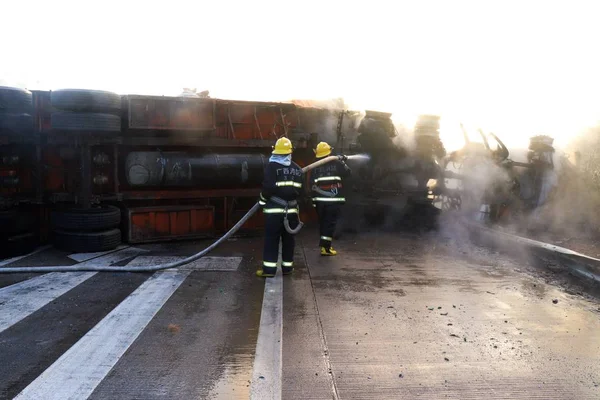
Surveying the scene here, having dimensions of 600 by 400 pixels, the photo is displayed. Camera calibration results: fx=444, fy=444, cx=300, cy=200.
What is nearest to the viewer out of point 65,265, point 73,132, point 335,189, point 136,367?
point 136,367

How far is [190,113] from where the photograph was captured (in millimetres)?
7859

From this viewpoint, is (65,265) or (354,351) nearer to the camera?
(354,351)

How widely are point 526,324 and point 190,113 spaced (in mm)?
6086

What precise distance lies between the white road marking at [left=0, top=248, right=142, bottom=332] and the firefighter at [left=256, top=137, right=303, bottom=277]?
2331mm

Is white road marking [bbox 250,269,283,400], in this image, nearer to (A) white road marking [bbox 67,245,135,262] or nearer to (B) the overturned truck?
(A) white road marking [bbox 67,245,135,262]

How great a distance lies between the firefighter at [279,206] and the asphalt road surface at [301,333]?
31 centimetres

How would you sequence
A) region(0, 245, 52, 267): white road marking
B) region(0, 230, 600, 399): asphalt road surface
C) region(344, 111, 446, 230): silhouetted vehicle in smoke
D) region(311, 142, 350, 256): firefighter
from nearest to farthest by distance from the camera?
region(0, 230, 600, 399): asphalt road surface < region(0, 245, 52, 267): white road marking < region(311, 142, 350, 256): firefighter < region(344, 111, 446, 230): silhouetted vehicle in smoke

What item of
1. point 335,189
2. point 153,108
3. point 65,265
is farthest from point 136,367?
point 153,108

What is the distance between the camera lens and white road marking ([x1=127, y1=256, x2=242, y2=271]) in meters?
6.28

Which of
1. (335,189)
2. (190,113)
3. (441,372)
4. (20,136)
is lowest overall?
(441,372)

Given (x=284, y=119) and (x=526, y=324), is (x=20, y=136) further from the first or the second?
(x=526, y=324)

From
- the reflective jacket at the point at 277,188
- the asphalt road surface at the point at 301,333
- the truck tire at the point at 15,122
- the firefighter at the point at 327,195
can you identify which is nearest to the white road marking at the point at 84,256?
the asphalt road surface at the point at 301,333

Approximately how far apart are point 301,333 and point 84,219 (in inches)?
172

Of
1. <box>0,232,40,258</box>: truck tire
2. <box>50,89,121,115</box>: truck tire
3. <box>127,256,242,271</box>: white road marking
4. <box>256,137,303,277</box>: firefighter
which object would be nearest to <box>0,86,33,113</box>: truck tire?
<box>50,89,121,115</box>: truck tire
